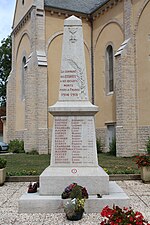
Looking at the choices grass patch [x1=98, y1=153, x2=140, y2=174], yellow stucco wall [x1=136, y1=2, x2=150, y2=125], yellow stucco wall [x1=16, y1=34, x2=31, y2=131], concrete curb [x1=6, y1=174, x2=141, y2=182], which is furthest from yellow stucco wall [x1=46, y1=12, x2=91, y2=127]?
concrete curb [x1=6, y1=174, x2=141, y2=182]

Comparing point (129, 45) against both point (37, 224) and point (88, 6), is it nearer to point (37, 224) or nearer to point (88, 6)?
point (88, 6)

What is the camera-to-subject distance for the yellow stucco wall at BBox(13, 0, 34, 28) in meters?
22.5

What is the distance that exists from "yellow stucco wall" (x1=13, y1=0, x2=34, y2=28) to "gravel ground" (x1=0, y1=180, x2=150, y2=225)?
55.9ft

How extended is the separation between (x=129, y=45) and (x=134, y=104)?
11.5 feet

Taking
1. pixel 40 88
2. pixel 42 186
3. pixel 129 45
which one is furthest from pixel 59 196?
pixel 40 88

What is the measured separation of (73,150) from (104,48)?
15.4 m

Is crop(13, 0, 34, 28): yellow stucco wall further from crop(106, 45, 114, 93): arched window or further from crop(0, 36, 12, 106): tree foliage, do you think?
crop(0, 36, 12, 106): tree foliage

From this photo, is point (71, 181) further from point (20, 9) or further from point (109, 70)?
point (20, 9)

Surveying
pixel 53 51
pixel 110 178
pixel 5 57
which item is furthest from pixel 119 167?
pixel 5 57

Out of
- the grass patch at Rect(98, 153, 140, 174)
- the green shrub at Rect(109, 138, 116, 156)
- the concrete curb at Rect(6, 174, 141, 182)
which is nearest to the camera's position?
the concrete curb at Rect(6, 174, 141, 182)

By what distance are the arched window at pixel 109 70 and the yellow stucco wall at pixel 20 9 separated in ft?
22.3

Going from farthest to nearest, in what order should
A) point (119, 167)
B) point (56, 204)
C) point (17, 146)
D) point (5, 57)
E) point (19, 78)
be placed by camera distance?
point (5, 57) → point (19, 78) → point (17, 146) → point (119, 167) → point (56, 204)

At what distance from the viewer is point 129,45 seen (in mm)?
17078

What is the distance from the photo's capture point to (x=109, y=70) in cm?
2062
